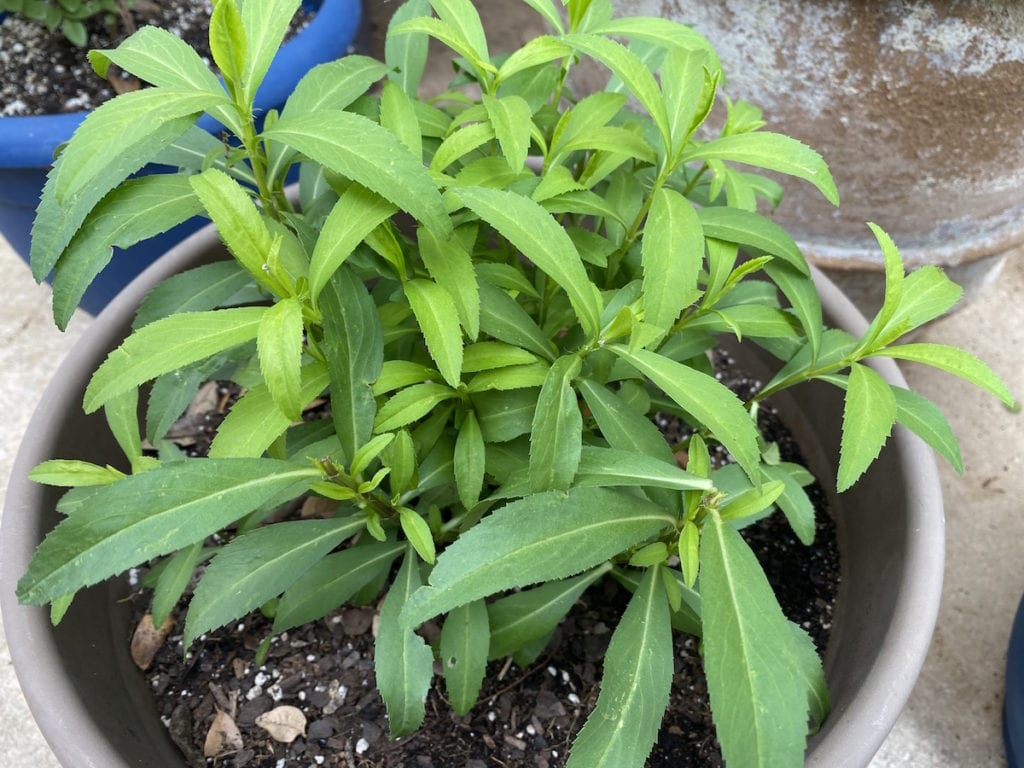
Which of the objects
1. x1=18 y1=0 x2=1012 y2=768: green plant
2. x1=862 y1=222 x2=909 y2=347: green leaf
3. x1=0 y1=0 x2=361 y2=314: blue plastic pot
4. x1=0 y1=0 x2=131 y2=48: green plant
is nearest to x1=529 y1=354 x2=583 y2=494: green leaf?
x1=18 y1=0 x2=1012 y2=768: green plant

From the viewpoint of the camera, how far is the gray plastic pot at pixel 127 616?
0.76 metres

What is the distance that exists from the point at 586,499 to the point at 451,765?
0.43m

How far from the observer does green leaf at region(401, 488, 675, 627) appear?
0.60m

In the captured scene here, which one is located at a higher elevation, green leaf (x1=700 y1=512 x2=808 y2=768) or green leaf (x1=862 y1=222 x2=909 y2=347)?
green leaf (x1=862 y1=222 x2=909 y2=347)

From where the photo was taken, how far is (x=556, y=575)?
2.07 ft

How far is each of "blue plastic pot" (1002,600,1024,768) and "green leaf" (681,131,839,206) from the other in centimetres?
75

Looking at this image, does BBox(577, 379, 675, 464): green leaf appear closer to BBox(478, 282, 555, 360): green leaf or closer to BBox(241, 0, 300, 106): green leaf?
BBox(478, 282, 555, 360): green leaf

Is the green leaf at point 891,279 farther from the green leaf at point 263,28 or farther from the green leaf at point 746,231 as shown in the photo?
the green leaf at point 263,28

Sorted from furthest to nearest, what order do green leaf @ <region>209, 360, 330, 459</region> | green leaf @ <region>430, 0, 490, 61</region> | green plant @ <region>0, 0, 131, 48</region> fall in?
1. green plant @ <region>0, 0, 131, 48</region>
2. green leaf @ <region>430, 0, 490, 61</region>
3. green leaf @ <region>209, 360, 330, 459</region>

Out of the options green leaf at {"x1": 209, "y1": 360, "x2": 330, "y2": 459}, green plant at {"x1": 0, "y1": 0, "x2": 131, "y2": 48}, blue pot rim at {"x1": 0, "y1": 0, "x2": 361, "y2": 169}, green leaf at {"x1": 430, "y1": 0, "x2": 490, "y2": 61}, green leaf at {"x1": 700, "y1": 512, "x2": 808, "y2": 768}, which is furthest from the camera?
green plant at {"x1": 0, "y1": 0, "x2": 131, "y2": 48}

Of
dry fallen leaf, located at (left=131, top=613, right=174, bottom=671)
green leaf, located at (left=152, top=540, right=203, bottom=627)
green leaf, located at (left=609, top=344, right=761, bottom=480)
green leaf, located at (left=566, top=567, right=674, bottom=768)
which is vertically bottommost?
dry fallen leaf, located at (left=131, top=613, right=174, bottom=671)

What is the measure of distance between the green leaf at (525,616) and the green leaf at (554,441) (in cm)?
28

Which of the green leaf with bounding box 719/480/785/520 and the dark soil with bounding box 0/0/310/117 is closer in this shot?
the green leaf with bounding box 719/480/785/520

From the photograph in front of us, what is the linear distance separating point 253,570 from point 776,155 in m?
0.59
